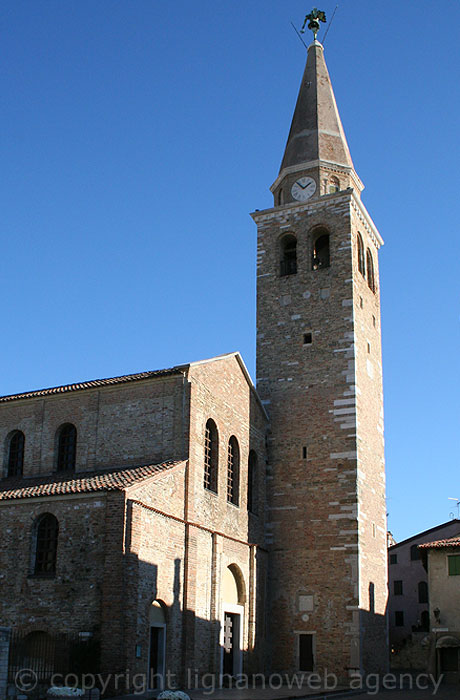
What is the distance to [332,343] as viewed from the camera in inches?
1043

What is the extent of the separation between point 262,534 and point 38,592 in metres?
8.73

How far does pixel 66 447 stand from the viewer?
23.5 m

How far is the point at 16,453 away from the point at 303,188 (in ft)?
45.4

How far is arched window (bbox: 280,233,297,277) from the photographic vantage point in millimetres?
28688

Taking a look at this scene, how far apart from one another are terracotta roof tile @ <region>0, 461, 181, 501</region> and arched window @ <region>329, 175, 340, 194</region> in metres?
13.0

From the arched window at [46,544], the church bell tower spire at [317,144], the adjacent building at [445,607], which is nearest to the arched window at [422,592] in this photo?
the adjacent building at [445,607]

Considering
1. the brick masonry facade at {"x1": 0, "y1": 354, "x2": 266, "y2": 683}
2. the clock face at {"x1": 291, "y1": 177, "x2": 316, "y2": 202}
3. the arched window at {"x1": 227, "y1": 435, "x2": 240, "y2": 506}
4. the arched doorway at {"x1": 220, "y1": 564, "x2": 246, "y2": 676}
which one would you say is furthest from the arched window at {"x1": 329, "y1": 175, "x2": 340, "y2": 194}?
the arched doorway at {"x1": 220, "y1": 564, "x2": 246, "y2": 676}

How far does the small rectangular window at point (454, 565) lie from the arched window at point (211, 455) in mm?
11631

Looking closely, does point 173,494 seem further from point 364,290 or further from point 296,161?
point 296,161

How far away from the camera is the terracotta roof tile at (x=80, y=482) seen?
1895 centimetres

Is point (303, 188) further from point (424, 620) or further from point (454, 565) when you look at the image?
point (424, 620)

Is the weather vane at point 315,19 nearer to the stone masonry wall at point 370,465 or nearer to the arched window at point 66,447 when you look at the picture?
the stone masonry wall at point 370,465

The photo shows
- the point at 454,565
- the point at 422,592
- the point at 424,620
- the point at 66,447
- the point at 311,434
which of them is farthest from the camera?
the point at 422,592

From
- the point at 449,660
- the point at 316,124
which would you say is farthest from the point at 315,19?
the point at 449,660
